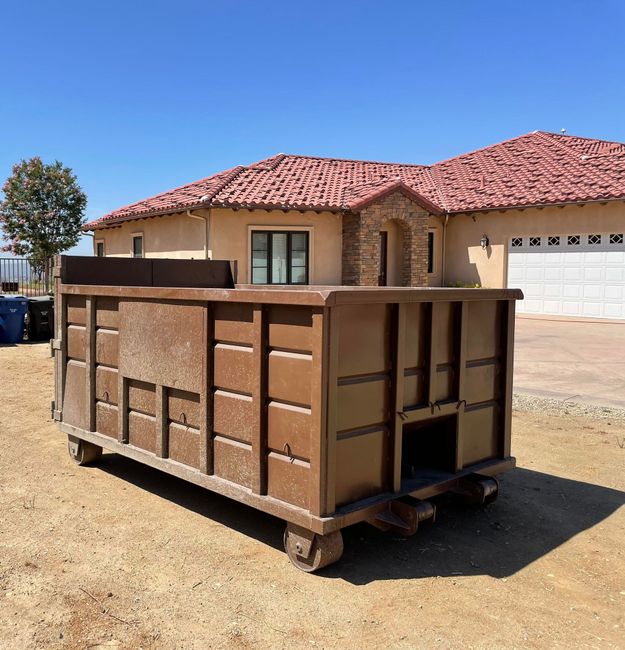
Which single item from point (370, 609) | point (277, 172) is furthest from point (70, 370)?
point (277, 172)

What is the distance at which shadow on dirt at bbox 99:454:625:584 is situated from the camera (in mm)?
3650

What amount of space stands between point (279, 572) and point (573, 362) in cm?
923

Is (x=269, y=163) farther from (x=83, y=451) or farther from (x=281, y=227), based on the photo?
(x=83, y=451)

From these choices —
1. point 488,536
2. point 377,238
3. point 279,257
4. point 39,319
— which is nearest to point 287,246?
point 279,257

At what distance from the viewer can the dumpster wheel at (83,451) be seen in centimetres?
543

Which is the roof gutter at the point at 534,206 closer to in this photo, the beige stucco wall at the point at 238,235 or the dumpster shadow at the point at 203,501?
the beige stucco wall at the point at 238,235

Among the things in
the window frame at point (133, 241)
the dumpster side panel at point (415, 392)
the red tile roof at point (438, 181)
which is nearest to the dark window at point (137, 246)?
the window frame at point (133, 241)

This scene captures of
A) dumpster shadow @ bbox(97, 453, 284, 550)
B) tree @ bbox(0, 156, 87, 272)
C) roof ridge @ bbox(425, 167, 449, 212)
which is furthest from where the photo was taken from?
tree @ bbox(0, 156, 87, 272)

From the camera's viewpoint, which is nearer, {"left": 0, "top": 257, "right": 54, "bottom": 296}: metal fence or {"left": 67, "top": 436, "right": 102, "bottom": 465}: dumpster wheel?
{"left": 67, "top": 436, "right": 102, "bottom": 465}: dumpster wheel

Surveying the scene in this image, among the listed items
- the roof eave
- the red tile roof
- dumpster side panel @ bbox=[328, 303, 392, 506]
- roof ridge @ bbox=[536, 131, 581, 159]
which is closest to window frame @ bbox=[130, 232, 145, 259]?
the red tile roof

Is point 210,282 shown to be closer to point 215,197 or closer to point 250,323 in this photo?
point 250,323

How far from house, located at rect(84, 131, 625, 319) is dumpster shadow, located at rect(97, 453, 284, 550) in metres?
12.8

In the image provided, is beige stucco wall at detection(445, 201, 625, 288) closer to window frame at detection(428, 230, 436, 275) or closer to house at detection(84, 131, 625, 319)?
house at detection(84, 131, 625, 319)

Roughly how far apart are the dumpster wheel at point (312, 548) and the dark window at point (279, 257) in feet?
51.7
